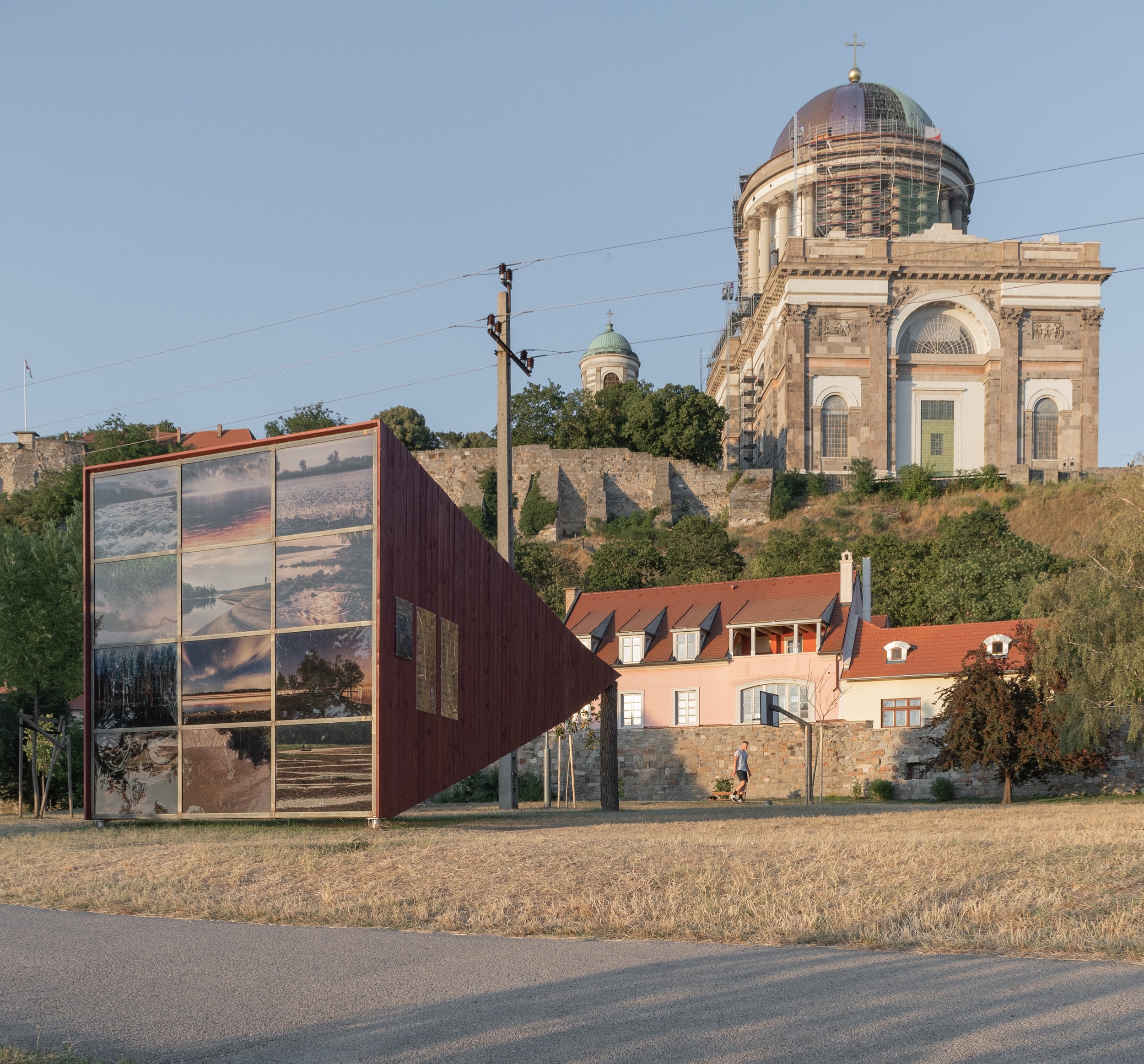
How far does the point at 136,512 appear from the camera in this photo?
17.6 metres

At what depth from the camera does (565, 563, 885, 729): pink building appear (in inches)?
1658

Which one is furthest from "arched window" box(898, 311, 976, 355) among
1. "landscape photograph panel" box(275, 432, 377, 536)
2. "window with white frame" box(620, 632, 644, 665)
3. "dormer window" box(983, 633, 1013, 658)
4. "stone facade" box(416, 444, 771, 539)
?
"landscape photograph panel" box(275, 432, 377, 536)

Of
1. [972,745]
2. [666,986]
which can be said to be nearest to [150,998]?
[666,986]

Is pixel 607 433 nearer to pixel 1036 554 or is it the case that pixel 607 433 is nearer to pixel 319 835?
pixel 1036 554

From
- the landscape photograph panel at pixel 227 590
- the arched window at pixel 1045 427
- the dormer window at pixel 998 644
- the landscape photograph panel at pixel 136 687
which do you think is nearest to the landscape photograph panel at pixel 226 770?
the landscape photograph panel at pixel 136 687

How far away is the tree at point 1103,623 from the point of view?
26609mm

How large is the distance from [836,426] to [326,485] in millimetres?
62011

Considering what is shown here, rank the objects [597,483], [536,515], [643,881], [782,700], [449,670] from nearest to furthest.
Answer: [643,881] < [449,670] < [782,700] < [536,515] < [597,483]

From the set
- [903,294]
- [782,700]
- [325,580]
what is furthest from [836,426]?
[325,580]

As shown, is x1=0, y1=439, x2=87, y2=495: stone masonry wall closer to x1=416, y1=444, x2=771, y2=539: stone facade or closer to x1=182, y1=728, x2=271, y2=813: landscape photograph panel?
x1=416, y1=444, x2=771, y2=539: stone facade

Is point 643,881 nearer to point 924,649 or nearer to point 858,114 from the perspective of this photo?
point 924,649

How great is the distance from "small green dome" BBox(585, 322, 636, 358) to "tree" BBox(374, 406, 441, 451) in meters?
22.7

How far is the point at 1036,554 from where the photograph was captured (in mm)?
54688

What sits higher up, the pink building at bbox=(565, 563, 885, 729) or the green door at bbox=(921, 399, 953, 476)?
the green door at bbox=(921, 399, 953, 476)
